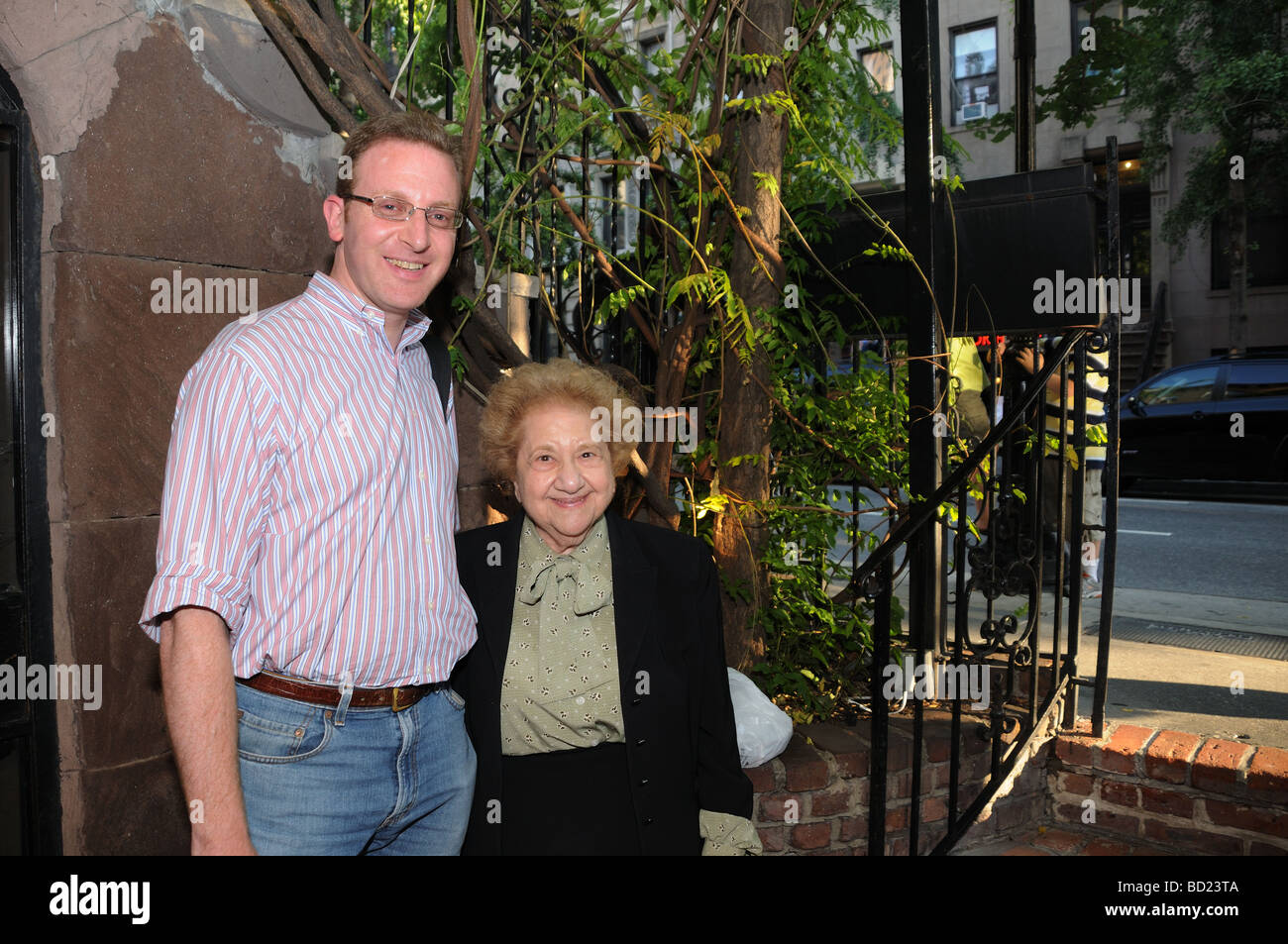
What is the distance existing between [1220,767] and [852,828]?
4.43 feet

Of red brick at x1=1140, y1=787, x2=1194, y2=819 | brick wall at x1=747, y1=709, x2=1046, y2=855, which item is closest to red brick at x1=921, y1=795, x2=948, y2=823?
brick wall at x1=747, y1=709, x2=1046, y2=855

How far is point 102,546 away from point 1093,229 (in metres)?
3.57

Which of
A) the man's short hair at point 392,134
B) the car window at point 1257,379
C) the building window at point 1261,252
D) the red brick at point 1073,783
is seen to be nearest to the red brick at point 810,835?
the red brick at point 1073,783

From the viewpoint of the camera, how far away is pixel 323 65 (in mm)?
3070

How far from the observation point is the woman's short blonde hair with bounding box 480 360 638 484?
2.37 meters

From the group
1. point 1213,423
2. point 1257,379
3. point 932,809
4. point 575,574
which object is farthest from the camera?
point 1213,423

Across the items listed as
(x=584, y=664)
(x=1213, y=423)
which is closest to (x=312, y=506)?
(x=584, y=664)

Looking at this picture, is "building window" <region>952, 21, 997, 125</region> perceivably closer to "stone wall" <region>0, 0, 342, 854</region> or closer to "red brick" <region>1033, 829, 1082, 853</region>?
"red brick" <region>1033, 829, 1082, 853</region>

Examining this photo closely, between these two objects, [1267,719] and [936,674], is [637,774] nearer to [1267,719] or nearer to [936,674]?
[936,674]

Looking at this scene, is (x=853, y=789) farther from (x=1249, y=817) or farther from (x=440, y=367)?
(x=440, y=367)

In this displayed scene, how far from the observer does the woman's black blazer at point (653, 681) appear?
2213 millimetres

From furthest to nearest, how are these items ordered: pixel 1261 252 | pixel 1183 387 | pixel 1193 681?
pixel 1261 252, pixel 1183 387, pixel 1193 681

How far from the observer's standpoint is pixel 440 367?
2.38m

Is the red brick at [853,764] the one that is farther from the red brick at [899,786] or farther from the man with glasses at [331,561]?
the man with glasses at [331,561]
